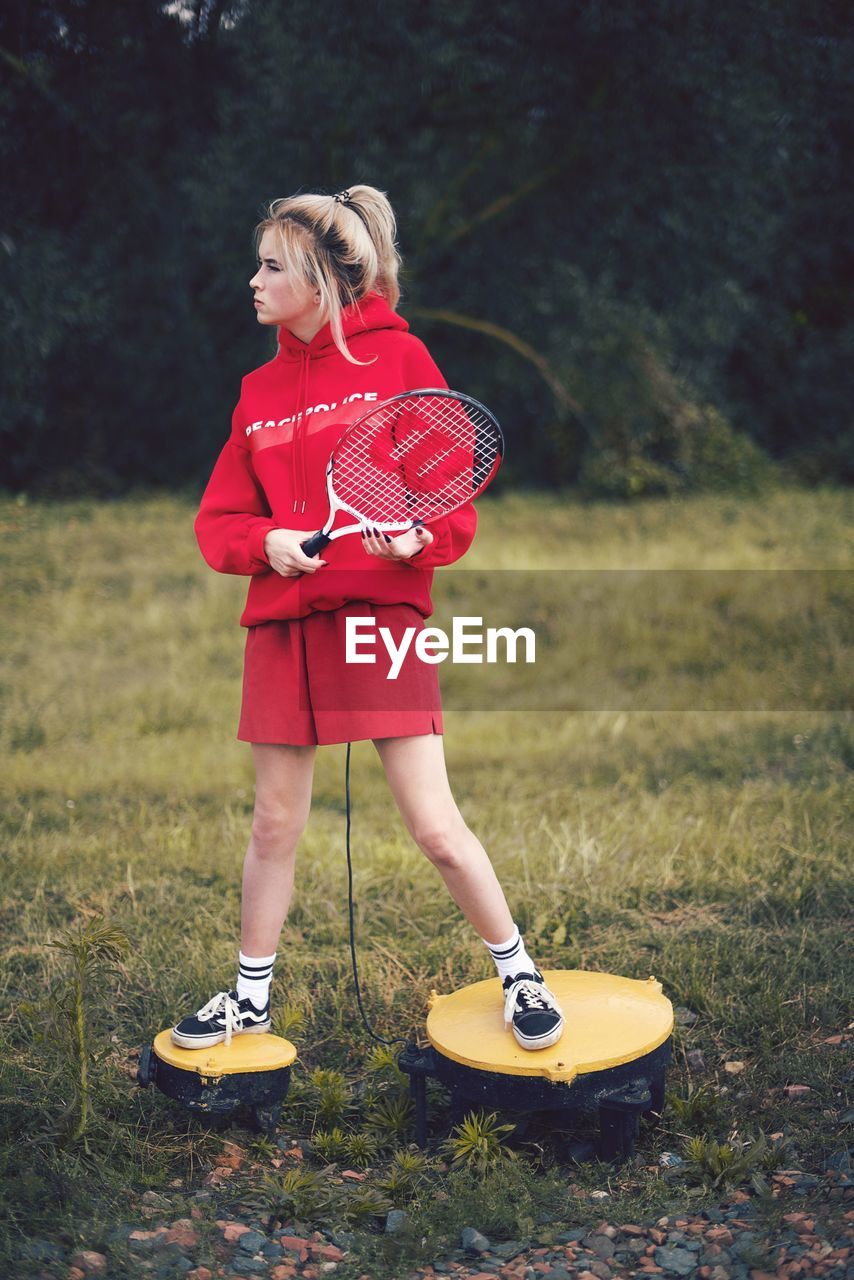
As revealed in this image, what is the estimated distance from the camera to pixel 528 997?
291cm

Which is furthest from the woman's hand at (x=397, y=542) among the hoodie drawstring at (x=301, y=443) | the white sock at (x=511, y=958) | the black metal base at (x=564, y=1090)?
the black metal base at (x=564, y=1090)

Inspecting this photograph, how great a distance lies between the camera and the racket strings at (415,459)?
2.82 meters

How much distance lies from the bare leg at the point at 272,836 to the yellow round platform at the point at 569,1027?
45 centimetres

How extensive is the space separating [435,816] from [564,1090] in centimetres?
64

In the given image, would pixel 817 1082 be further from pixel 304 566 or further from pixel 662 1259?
pixel 304 566

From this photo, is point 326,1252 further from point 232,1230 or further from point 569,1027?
point 569,1027

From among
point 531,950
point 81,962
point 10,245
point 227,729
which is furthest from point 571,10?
point 81,962

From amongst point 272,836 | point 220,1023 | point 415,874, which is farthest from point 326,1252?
point 415,874

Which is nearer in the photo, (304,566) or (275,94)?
(304,566)

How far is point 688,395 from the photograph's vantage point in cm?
1563

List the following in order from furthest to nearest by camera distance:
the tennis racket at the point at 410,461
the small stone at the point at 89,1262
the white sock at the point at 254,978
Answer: the white sock at the point at 254,978 < the tennis racket at the point at 410,461 < the small stone at the point at 89,1262

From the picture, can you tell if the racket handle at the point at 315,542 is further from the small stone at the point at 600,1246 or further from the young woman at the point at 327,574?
the small stone at the point at 600,1246

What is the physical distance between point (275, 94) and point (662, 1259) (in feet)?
37.9

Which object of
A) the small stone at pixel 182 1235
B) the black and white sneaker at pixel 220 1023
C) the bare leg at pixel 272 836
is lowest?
the small stone at pixel 182 1235
